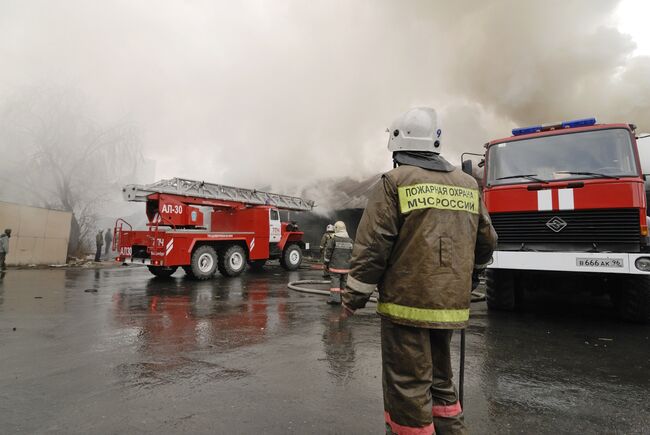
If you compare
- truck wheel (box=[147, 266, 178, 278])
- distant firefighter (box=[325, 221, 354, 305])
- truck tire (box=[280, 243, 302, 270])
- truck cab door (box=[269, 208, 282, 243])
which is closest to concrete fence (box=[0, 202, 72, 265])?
truck wheel (box=[147, 266, 178, 278])

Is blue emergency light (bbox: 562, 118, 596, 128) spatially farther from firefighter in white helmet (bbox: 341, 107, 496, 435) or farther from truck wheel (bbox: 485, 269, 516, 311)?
firefighter in white helmet (bbox: 341, 107, 496, 435)

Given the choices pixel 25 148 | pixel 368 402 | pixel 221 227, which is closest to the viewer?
pixel 368 402

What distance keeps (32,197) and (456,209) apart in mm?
20477

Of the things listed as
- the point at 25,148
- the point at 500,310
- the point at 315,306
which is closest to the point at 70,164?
the point at 25,148

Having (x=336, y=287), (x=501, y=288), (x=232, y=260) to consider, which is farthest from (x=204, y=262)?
(x=501, y=288)

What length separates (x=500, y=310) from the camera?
594cm

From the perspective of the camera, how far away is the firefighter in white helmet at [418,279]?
69.6 inches

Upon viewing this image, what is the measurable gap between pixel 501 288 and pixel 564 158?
6.78 feet

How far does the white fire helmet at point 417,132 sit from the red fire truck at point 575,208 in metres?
2.74

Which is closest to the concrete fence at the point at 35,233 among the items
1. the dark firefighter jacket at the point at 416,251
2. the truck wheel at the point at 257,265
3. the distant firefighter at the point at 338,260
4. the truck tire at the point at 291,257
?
the truck wheel at the point at 257,265

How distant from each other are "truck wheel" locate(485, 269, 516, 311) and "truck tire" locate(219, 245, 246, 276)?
7.41 metres

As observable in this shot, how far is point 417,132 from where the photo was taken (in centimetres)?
202

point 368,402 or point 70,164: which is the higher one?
point 70,164

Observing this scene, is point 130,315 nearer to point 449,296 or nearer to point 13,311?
point 13,311
